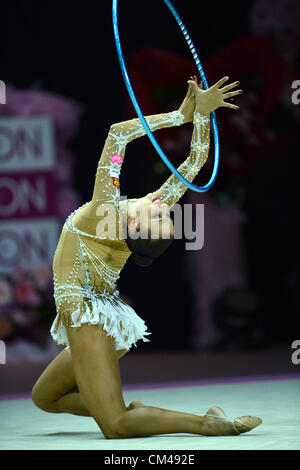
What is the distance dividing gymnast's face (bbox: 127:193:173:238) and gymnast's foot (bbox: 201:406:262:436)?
70 cm

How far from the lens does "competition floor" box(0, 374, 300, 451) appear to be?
9.66 feet

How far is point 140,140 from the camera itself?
22.4ft

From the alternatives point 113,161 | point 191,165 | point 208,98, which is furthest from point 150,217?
point 208,98

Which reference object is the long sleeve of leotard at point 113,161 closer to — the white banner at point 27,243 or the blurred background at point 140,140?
the blurred background at point 140,140

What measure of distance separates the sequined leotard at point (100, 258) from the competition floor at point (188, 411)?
42 cm

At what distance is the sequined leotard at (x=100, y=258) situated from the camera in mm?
3174

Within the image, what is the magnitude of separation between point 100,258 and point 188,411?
1116 mm

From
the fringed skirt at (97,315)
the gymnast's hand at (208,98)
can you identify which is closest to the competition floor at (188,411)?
the fringed skirt at (97,315)

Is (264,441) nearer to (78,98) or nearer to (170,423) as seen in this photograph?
(170,423)

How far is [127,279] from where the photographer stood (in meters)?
6.88

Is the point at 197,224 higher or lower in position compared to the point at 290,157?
lower

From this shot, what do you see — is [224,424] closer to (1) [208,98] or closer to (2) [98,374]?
(2) [98,374]
